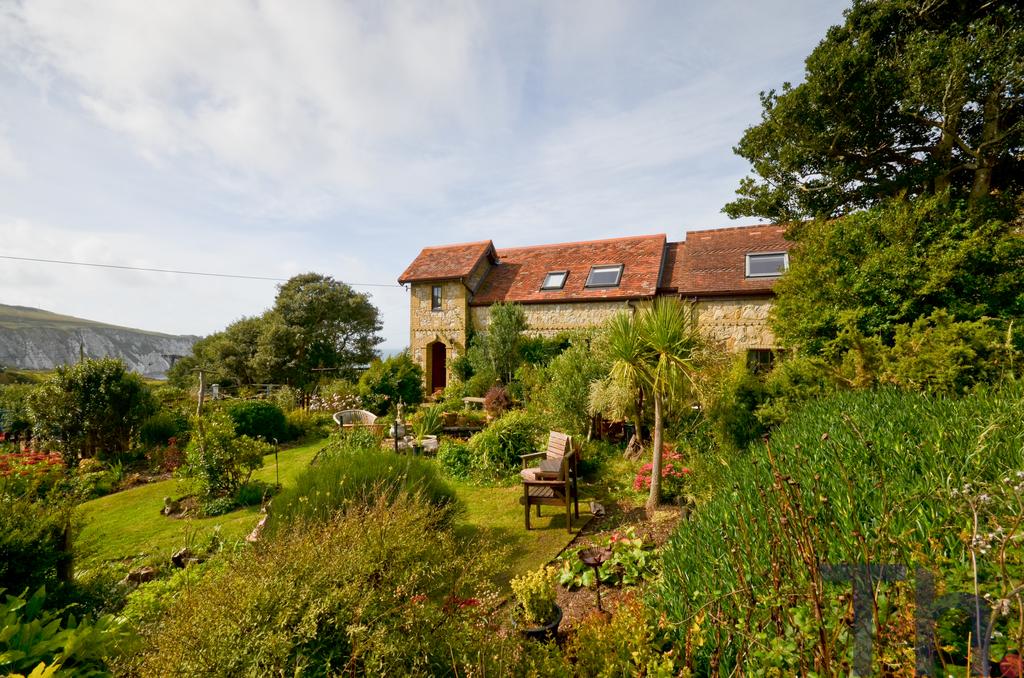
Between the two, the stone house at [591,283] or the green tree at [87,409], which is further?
the stone house at [591,283]

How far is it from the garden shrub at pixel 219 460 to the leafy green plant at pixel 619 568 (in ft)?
21.3

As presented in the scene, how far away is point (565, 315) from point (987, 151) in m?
12.0

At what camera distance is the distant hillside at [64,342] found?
68.8 metres

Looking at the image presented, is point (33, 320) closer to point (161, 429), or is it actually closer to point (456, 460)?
point (161, 429)

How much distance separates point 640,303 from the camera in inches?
635

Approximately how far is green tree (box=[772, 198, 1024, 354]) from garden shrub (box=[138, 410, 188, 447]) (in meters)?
15.2

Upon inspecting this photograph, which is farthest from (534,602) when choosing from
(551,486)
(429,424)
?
(429,424)

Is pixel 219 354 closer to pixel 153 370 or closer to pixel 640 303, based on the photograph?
pixel 640 303

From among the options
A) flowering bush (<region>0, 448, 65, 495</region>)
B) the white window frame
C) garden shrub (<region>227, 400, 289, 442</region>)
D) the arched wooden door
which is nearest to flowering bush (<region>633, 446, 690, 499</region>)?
flowering bush (<region>0, 448, 65, 495</region>)

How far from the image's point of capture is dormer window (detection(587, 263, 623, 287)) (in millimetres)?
17584

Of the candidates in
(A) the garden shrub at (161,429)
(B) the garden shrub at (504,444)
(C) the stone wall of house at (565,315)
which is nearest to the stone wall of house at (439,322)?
(C) the stone wall of house at (565,315)

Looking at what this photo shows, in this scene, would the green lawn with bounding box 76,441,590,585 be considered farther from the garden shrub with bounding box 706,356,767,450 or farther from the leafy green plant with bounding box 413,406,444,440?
the leafy green plant with bounding box 413,406,444,440

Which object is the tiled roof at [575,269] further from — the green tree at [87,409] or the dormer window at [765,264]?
the green tree at [87,409]

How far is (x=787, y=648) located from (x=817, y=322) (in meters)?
7.93
